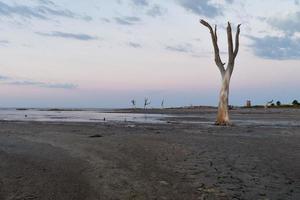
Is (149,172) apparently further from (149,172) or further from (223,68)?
(223,68)

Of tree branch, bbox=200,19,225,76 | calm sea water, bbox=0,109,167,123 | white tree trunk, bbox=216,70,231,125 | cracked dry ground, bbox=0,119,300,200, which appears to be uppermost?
tree branch, bbox=200,19,225,76

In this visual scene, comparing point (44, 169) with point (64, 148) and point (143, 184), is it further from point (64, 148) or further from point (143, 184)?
point (64, 148)

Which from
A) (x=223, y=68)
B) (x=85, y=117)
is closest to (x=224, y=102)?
(x=223, y=68)

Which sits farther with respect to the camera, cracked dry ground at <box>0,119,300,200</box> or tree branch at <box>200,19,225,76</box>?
tree branch at <box>200,19,225,76</box>

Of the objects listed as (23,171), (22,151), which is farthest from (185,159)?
(22,151)

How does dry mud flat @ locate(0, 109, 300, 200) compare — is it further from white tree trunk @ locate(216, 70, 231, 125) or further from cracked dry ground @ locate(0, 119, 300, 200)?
white tree trunk @ locate(216, 70, 231, 125)

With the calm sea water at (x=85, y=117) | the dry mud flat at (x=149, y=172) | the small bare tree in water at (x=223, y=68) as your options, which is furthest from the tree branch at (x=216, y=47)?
the dry mud flat at (x=149, y=172)

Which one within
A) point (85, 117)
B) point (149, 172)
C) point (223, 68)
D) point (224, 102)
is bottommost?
point (149, 172)

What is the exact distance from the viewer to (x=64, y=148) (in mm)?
14828

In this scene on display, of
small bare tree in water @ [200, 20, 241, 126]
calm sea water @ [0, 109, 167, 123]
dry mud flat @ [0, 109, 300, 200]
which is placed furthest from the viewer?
calm sea water @ [0, 109, 167, 123]

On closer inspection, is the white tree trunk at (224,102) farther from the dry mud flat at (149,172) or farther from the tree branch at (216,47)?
the dry mud flat at (149,172)

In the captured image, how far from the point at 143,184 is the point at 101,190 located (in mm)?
942

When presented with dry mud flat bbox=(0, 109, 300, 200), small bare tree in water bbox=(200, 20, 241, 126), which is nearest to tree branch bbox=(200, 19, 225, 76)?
small bare tree in water bbox=(200, 20, 241, 126)

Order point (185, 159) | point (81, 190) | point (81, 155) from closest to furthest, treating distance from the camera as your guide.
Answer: point (81, 190) → point (185, 159) → point (81, 155)
